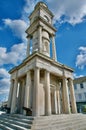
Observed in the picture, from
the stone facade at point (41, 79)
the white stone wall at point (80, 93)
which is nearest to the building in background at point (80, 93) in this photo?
the white stone wall at point (80, 93)

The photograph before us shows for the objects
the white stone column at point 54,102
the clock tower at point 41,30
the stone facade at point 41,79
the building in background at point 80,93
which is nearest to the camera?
the stone facade at point 41,79

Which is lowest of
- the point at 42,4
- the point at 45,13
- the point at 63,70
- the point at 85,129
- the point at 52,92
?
the point at 85,129

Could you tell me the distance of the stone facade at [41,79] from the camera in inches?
437

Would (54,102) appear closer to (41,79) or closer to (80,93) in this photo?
(41,79)

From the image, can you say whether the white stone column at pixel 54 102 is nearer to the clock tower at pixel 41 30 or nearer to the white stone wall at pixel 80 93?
the clock tower at pixel 41 30

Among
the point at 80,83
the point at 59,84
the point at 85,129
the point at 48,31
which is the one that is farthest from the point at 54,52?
the point at 80,83

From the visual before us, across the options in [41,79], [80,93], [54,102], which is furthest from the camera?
[80,93]

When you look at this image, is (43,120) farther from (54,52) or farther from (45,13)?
(45,13)

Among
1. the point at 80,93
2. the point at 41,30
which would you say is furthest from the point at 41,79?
the point at 80,93

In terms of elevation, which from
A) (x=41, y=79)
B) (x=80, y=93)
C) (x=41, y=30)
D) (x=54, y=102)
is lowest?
(x=54, y=102)

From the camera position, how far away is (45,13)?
18.8 meters

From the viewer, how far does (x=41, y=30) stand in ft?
52.6

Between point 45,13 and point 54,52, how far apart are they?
7283mm

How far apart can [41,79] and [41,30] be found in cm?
728
